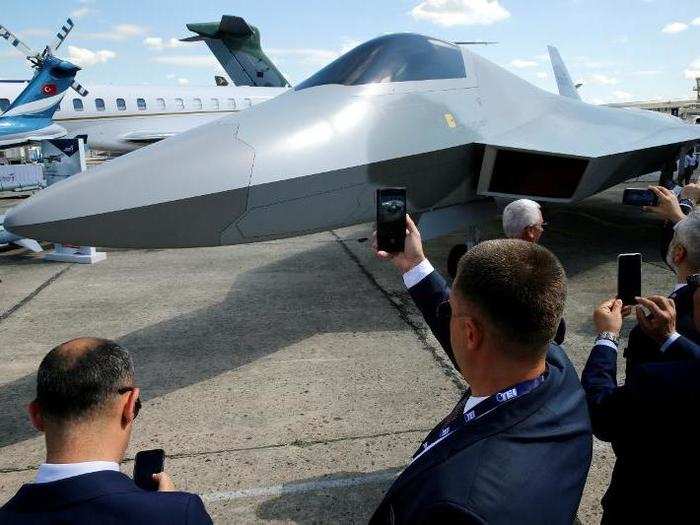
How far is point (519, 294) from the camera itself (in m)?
1.27

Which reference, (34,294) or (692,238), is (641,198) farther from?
(34,294)

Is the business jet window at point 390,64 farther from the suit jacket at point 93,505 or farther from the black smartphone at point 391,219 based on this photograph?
the suit jacket at point 93,505

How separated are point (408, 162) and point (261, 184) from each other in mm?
1592

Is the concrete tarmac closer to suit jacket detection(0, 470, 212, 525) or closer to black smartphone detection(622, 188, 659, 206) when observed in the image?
black smartphone detection(622, 188, 659, 206)

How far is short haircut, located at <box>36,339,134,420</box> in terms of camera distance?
1.39 meters

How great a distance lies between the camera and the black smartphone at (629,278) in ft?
7.15

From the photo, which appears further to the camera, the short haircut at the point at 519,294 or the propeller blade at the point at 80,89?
the propeller blade at the point at 80,89

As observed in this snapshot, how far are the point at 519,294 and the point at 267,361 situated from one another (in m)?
3.69

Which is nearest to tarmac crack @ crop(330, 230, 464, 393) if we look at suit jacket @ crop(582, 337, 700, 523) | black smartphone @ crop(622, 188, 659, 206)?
black smartphone @ crop(622, 188, 659, 206)

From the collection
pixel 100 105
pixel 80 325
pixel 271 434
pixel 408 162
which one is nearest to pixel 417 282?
pixel 271 434

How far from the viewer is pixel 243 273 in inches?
300

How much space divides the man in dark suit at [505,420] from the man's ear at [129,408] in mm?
729

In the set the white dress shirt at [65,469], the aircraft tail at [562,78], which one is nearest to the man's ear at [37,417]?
the white dress shirt at [65,469]

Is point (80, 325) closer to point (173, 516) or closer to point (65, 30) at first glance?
point (173, 516)
